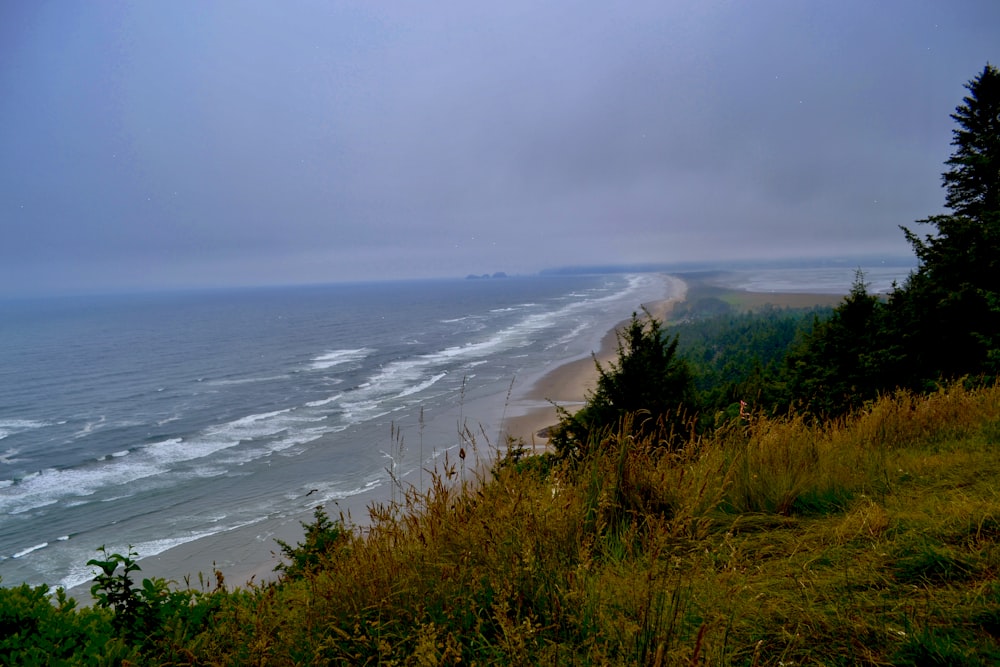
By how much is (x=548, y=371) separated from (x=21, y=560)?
36.2m

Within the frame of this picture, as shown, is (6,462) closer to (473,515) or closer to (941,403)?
(473,515)

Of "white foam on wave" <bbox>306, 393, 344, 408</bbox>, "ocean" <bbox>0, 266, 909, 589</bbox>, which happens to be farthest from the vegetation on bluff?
"white foam on wave" <bbox>306, 393, 344, 408</bbox>

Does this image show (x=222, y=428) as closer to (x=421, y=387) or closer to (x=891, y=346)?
(x=421, y=387)

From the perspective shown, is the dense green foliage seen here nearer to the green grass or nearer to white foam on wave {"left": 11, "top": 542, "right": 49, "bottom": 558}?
the green grass

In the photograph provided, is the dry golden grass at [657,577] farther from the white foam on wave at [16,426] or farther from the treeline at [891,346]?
the white foam on wave at [16,426]

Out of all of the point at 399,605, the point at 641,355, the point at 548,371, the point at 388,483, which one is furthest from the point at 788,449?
the point at 548,371

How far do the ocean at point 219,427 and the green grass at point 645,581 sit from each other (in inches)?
36.7

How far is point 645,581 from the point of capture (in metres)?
2.46

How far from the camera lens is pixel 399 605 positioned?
2539 mm

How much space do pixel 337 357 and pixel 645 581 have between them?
186 feet

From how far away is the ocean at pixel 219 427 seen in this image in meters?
19.1

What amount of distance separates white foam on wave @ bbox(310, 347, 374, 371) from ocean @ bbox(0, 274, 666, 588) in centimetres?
28

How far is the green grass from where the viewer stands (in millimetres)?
2043

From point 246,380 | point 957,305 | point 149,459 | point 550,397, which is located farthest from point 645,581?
point 246,380
